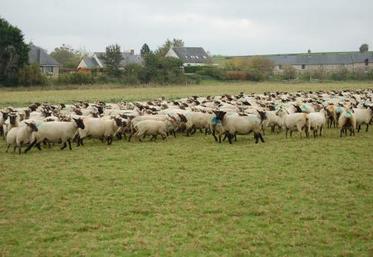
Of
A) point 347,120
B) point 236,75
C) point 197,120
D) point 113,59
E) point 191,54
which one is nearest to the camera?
point 347,120

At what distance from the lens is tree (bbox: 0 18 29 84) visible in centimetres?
A: 6988

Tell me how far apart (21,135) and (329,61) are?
130535 mm

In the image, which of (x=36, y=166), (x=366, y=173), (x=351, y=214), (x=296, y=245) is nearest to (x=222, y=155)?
(x=366, y=173)

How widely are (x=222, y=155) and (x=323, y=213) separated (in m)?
7.53

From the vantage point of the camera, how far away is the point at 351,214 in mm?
10469

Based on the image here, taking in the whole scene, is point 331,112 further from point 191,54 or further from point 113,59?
point 191,54

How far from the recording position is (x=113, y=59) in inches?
3398

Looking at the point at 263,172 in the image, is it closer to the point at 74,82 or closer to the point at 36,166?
the point at 36,166

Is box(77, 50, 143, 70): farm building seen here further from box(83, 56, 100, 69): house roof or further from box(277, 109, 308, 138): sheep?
box(277, 109, 308, 138): sheep

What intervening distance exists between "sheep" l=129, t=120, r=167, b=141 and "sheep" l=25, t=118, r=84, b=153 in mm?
2954

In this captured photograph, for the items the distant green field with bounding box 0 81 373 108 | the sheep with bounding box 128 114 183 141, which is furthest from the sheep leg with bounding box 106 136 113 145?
the distant green field with bounding box 0 81 373 108

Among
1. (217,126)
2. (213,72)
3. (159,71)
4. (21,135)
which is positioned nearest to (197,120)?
(217,126)

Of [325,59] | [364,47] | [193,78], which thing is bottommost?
[193,78]

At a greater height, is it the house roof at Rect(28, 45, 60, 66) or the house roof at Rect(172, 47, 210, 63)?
the house roof at Rect(172, 47, 210, 63)
